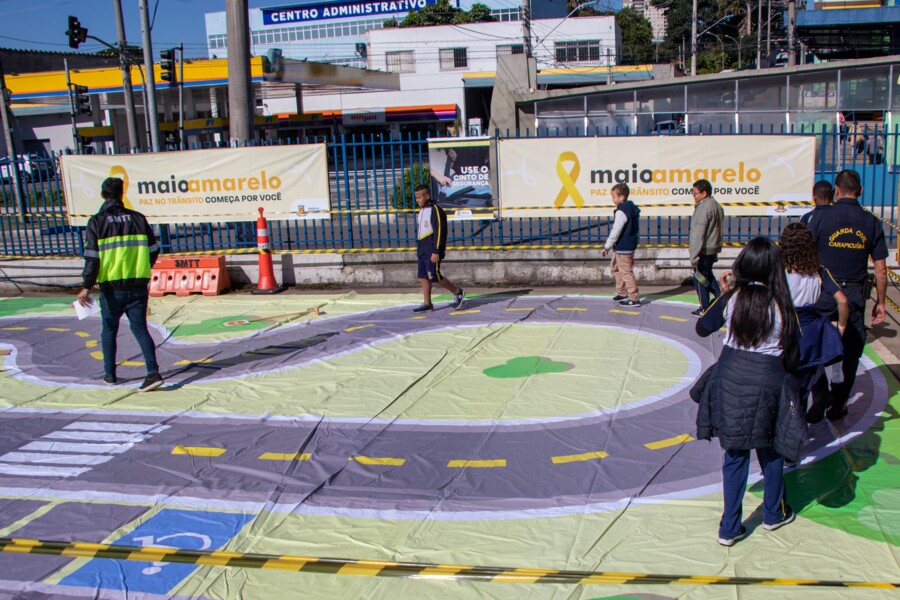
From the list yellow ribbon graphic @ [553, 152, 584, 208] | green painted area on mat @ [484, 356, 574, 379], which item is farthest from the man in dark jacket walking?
yellow ribbon graphic @ [553, 152, 584, 208]

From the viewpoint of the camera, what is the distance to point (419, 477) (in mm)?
5797

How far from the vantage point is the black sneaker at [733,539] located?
463 cm

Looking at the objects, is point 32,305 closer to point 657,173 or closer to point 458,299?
point 458,299

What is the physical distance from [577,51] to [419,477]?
198 feet

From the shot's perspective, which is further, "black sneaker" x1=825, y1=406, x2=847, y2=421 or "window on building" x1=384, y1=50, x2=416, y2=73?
"window on building" x1=384, y1=50, x2=416, y2=73

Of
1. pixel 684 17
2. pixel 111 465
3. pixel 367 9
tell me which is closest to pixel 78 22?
pixel 111 465

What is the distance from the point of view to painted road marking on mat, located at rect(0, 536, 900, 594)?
14.1 ft

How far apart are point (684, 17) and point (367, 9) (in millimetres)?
44490

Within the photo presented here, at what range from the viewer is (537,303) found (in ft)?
37.4

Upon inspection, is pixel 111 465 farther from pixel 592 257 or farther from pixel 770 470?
pixel 592 257

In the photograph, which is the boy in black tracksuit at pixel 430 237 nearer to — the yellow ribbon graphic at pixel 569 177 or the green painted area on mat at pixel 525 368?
the green painted area on mat at pixel 525 368

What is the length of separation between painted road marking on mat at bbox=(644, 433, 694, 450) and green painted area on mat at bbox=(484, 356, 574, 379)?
6.47 feet

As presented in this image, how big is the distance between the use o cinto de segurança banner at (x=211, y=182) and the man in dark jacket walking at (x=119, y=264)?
5303 millimetres

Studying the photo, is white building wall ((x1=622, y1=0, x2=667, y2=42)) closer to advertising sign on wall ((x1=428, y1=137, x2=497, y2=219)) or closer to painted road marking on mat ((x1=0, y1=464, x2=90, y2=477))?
advertising sign on wall ((x1=428, y1=137, x2=497, y2=219))
